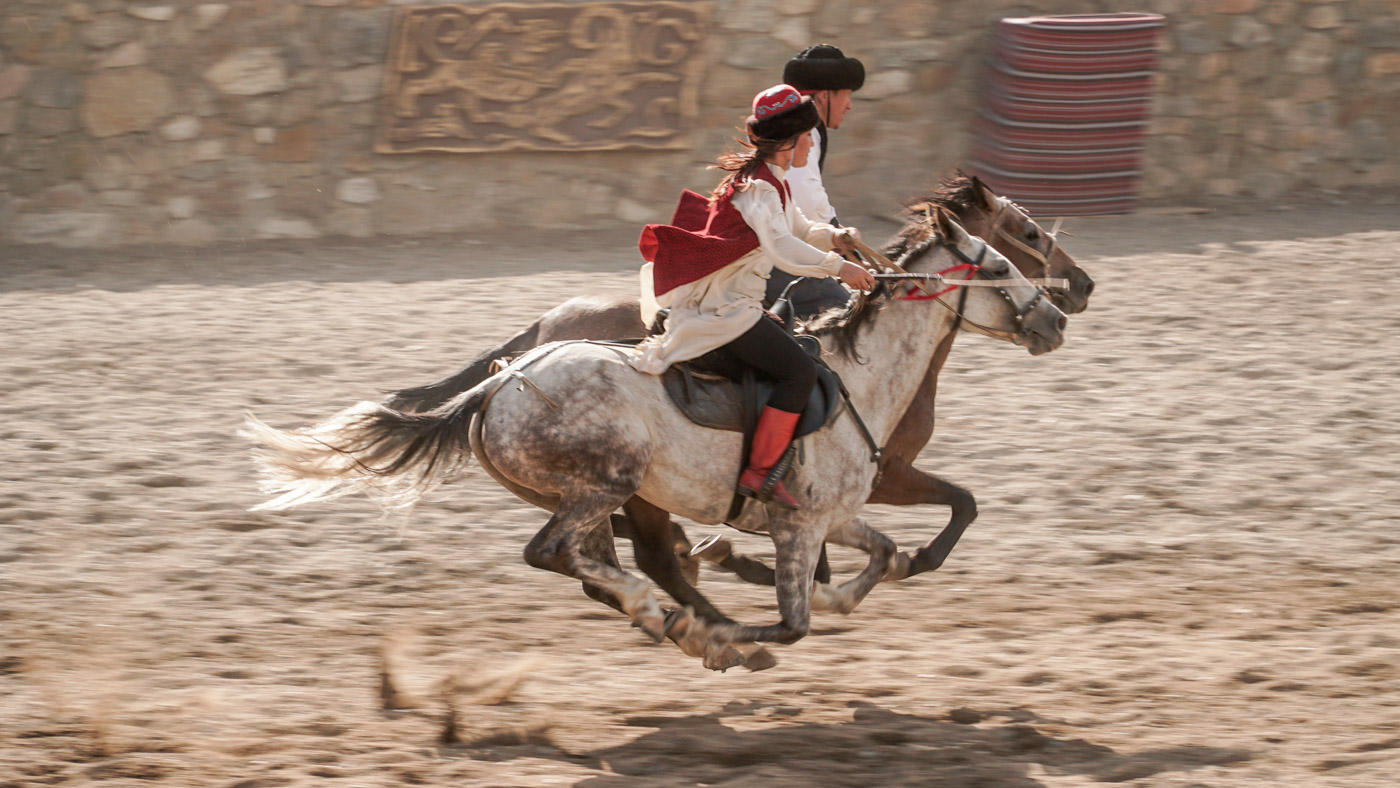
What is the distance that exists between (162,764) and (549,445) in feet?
4.95

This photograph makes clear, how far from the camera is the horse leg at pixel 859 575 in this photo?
508 cm

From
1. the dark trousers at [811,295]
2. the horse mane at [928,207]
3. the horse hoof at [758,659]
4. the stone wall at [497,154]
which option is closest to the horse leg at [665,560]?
the horse hoof at [758,659]

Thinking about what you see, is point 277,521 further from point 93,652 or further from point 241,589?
point 93,652

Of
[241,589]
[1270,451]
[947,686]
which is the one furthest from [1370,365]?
[241,589]

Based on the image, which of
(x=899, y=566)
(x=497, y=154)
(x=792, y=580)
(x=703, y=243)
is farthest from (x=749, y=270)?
(x=497, y=154)

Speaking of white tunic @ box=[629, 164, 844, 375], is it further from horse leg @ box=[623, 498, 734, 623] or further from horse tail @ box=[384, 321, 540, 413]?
horse tail @ box=[384, 321, 540, 413]

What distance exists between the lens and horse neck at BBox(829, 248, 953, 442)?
16.2ft

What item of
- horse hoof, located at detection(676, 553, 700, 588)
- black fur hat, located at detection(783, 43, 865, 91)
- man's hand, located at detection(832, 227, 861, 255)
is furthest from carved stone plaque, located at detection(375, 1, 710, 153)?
man's hand, located at detection(832, 227, 861, 255)

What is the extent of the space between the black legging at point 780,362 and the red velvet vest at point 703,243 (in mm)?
267

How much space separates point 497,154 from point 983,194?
695cm

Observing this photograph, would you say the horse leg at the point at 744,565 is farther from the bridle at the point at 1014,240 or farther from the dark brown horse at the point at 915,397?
the bridle at the point at 1014,240

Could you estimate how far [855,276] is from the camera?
4.54 m

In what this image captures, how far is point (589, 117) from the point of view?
11695 mm

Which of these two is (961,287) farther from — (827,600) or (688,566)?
(688,566)
